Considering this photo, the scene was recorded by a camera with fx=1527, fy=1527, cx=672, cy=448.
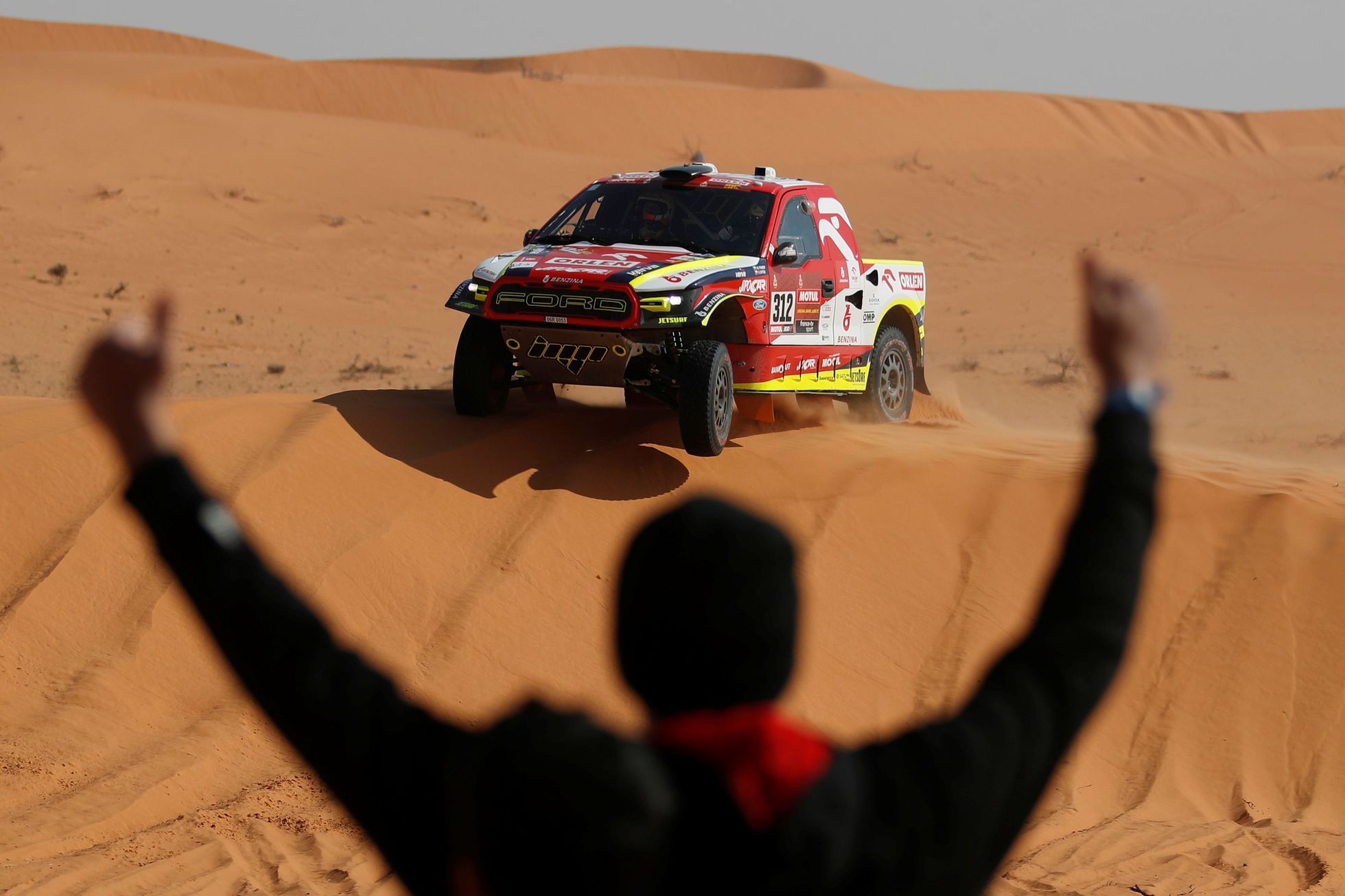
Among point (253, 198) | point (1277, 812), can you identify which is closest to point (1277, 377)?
point (1277, 812)

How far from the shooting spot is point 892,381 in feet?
39.0

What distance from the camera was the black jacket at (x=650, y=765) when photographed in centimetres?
143

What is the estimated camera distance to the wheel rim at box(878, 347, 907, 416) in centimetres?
1169

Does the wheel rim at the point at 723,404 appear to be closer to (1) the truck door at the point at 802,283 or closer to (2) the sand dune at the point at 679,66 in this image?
(1) the truck door at the point at 802,283

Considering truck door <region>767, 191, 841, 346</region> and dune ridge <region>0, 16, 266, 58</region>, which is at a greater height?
dune ridge <region>0, 16, 266, 58</region>

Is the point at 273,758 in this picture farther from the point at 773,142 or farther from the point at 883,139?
the point at 883,139

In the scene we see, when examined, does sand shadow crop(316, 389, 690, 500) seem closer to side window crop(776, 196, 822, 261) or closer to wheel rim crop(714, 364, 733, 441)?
wheel rim crop(714, 364, 733, 441)

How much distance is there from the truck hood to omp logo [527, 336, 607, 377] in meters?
0.37

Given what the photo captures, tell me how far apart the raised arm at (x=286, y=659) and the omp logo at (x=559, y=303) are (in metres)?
7.27

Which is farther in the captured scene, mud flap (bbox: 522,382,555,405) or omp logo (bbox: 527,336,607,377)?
mud flap (bbox: 522,382,555,405)

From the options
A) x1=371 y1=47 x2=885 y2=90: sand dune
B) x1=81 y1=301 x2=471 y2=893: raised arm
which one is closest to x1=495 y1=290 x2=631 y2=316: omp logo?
x1=81 y1=301 x2=471 y2=893: raised arm

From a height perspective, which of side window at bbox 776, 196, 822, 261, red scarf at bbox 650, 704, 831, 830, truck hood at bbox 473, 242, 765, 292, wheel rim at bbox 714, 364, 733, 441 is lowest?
wheel rim at bbox 714, 364, 733, 441

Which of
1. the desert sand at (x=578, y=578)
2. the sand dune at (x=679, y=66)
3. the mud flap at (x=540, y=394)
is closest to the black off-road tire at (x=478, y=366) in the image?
the desert sand at (x=578, y=578)

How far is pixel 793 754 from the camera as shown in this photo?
149 centimetres
